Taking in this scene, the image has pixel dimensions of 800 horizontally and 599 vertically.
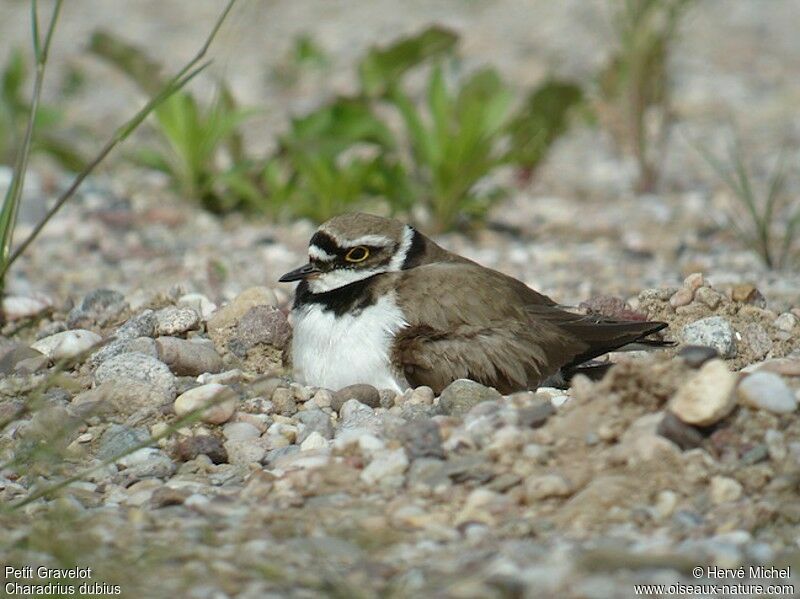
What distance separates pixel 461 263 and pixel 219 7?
28.5 feet

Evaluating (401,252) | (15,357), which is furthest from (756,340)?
(15,357)

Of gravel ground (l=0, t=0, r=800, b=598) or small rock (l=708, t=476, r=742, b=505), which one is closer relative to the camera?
gravel ground (l=0, t=0, r=800, b=598)

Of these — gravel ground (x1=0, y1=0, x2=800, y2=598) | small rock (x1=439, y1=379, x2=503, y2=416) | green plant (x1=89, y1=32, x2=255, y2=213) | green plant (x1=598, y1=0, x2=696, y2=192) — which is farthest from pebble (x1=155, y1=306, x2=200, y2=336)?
green plant (x1=598, y1=0, x2=696, y2=192)

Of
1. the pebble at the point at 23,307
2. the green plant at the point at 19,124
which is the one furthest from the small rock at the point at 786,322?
the green plant at the point at 19,124

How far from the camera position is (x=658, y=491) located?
3475mm

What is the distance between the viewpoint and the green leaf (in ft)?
25.8

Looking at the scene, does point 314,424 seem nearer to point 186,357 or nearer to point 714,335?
point 186,357

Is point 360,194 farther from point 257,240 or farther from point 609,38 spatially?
point 609,38

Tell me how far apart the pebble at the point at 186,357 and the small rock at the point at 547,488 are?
1628 mm

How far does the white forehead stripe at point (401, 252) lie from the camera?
510 centimetres

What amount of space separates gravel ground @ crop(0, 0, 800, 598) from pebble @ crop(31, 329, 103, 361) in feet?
0.04

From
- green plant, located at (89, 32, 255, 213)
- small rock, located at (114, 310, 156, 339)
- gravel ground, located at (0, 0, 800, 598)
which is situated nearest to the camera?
gravel ground, located at (0, 0, 800, 598)

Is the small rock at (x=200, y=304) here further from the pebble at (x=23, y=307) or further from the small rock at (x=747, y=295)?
the small rock at (x=747, y=295)

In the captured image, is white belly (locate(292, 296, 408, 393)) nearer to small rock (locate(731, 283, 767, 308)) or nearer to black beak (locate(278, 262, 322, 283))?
black beak (locate(278, 262, 322, 283))
